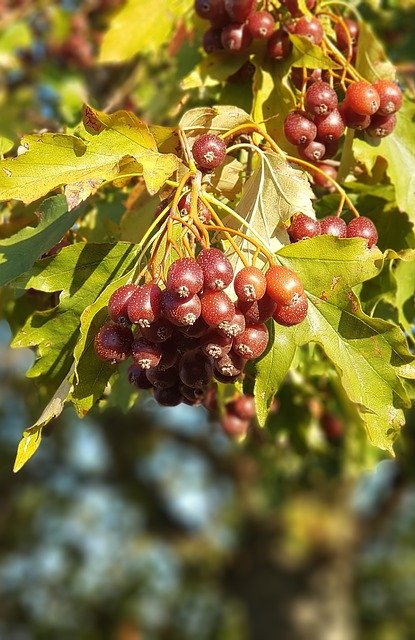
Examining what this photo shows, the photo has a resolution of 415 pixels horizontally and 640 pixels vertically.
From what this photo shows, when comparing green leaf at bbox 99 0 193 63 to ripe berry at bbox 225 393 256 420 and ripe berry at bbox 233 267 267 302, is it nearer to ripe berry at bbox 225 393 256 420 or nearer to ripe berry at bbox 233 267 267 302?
ripe berry at bbox 225 393 256 420

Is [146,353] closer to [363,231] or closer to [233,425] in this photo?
[363,231]

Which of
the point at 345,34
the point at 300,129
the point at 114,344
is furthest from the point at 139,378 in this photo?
the point at 345,34

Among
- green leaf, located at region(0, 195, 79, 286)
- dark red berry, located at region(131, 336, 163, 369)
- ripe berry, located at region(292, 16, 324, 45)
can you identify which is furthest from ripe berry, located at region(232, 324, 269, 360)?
ripe berry, located at region(292, 16, 324, 45)

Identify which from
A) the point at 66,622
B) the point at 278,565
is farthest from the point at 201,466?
the point at 66,622

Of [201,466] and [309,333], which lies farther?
[201,466]

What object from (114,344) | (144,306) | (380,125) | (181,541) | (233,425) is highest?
(380,125)

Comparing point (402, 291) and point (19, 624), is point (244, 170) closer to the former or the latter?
point (402, 291)

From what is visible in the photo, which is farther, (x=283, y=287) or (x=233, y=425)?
(x=233, y=425)
